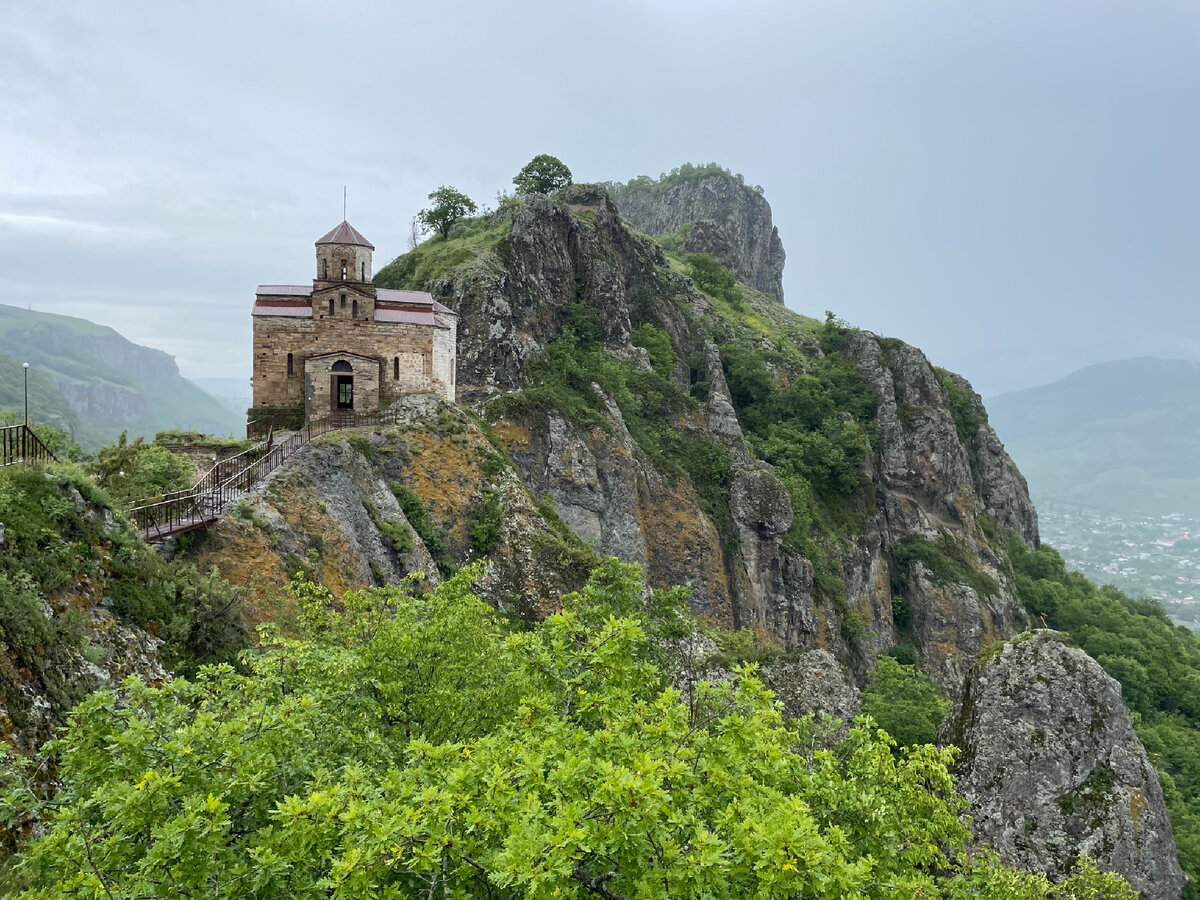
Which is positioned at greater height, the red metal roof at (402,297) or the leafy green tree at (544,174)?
the leafy green tree at (544,174)

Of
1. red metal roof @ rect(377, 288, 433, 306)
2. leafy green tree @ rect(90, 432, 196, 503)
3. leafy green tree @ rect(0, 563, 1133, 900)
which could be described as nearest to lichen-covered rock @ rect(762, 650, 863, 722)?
leafy green tree @ rect(0, 563, 1133, 900)

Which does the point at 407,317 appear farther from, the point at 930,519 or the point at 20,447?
the point at 930,519

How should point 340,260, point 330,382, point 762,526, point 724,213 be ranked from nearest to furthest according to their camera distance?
point 330,382
point 340,260
point 762,526
point 724,213

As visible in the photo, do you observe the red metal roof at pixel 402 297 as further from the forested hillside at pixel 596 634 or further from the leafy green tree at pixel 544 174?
the leafy green tree at pixel 544 174

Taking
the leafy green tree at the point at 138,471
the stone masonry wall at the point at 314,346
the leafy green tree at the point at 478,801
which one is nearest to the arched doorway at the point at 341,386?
the stone masonry wall at the point at 314,346

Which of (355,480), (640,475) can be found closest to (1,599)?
(355,480)

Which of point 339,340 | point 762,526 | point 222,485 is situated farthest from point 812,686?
point 339,340

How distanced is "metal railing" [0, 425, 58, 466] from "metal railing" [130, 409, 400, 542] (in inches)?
103

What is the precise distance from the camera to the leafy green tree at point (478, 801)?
21.8ft

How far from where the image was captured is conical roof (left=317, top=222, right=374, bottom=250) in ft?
120

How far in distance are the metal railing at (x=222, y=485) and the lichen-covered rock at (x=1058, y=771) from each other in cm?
2481

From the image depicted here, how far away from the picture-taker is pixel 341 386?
119 ft

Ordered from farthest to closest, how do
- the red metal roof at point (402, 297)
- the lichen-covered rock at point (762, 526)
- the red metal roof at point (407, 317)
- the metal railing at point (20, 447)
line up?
the lichen-covered rock at point (762, 526)
the red metal roof at point (402, 297)
the red metal roof at point (407, 317)
the metal railing at point (20, 447)

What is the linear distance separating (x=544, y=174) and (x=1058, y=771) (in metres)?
69.0
